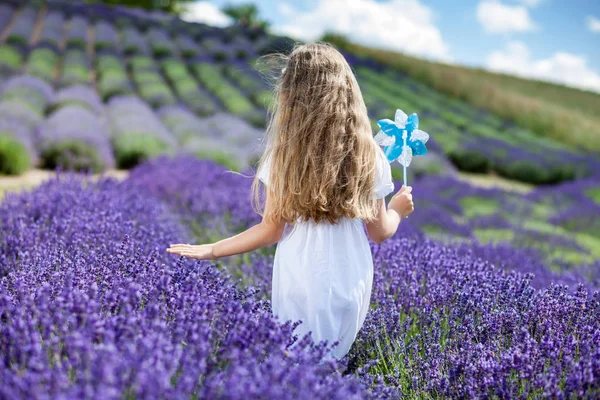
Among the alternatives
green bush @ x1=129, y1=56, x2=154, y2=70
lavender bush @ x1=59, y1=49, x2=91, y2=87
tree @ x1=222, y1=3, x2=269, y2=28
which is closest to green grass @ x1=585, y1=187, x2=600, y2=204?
lavender bush @ x1=59, y1=49, x2=91, y2=87

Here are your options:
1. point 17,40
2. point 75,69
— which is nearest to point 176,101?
point 75,69

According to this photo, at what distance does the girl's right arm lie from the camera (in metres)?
2.34

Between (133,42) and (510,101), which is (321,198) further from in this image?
(510,101)

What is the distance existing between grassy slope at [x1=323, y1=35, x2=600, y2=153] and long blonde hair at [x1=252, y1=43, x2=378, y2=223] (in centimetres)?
1526

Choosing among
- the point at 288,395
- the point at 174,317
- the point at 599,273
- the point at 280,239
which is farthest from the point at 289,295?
the point at 599,273

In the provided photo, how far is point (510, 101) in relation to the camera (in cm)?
1752

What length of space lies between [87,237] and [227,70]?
11.8 metres

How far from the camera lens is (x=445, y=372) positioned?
2047mm

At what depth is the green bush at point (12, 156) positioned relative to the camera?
6.49 m

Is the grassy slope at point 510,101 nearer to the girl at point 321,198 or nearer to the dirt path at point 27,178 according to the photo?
the dirt path at point 27,178

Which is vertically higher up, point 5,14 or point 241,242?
point 5,14

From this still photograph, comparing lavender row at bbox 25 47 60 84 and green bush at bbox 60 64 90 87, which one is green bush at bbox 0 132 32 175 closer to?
green bush at bbox 60 64 90 87

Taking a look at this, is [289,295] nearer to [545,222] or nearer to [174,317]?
[174,317]

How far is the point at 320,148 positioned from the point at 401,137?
0.44 meters
